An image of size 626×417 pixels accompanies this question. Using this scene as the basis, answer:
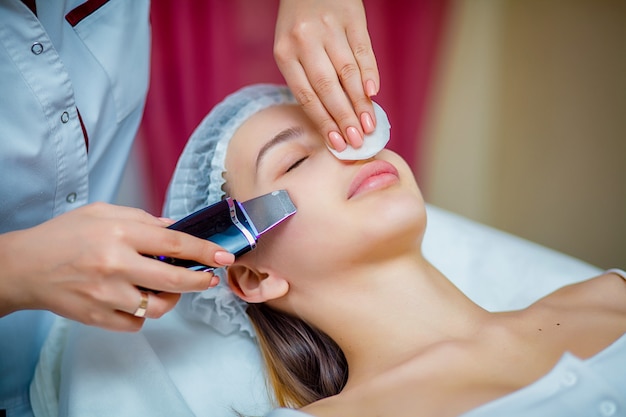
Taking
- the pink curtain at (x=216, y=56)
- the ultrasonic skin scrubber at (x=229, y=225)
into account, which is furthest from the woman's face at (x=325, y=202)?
the pink curtain at (x=216, y=56)

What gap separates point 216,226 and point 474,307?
1.83ft

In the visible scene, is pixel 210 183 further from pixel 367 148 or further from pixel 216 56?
pixel 216 56

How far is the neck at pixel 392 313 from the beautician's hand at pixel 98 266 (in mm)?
357

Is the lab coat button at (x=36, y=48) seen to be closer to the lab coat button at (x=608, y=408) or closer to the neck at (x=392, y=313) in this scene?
the neck at (x=392, y=313)

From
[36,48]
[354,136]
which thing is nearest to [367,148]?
[354,136]

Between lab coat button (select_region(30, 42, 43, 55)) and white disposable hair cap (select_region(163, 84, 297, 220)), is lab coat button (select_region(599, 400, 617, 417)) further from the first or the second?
lab coat button (select_region(30, 42, 43, 55))

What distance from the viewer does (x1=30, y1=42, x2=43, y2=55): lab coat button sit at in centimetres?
118

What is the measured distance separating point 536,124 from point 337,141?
4.81 ft

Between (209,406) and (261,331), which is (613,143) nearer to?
(261,331)

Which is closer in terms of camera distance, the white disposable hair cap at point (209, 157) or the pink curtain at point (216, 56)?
the white disposable hair cap at point (209, 157)

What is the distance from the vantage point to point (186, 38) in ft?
6.33

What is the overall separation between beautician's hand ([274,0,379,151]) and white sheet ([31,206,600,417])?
0.58 m

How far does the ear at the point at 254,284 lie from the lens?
1296mm

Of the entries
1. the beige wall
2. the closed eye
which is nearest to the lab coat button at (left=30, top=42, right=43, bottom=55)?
the closed eye
